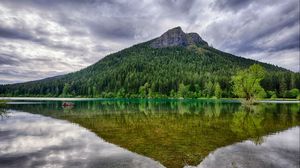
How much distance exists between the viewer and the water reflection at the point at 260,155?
16.0 m

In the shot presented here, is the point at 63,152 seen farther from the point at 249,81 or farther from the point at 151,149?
the point at 249,81

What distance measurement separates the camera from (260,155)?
1842cm

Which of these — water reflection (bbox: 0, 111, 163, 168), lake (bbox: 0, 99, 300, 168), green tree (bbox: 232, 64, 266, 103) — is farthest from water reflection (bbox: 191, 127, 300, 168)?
green tree (bbox: 232, 64, 266, 103)

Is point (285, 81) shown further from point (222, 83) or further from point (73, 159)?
point (73, 159)

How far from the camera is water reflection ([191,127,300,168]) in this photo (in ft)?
52.6

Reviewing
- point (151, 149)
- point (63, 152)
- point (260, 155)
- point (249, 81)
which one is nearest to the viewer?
point (260, 155)

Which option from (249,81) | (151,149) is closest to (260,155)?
(151,149)

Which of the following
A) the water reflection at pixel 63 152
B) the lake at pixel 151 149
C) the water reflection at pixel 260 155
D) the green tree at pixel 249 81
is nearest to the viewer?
the water reflection at pixel 260 155

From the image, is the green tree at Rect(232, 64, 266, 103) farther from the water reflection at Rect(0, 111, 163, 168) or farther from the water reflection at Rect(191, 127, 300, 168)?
the water reflection at Rect(0, 111, 163, 168)

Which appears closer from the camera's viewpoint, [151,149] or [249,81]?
[151,149]

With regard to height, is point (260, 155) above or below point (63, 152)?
below

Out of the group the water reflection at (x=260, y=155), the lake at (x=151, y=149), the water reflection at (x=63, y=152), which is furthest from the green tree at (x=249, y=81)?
the water reflection at (x=63, y=152)

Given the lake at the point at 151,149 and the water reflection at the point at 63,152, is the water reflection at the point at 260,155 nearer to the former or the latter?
the lake at the point at 151,149

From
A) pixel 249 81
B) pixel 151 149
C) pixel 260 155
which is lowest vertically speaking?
pixel 260 155
